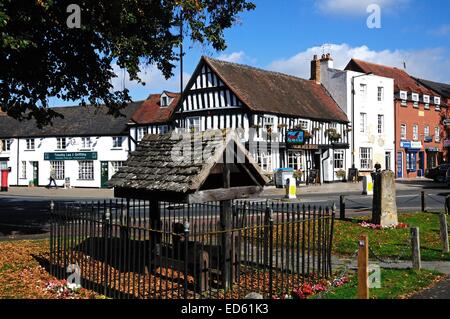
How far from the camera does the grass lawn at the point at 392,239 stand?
11.0 m

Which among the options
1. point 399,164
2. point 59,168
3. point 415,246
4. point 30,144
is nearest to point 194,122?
point 59,168

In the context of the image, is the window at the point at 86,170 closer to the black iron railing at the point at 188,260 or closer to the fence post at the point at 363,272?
the black iron railing at the point at 188,260

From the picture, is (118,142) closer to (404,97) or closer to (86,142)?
(86,142)

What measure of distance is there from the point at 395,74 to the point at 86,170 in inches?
1351

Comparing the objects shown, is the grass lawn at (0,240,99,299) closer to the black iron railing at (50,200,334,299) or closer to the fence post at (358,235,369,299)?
the black iron railing at (50,200,334,299)

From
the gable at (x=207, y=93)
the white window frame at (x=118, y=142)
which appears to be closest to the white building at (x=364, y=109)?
the gable at (x=207, y=93)

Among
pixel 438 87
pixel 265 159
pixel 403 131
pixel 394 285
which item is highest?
pixel 438 87

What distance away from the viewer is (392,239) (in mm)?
12695

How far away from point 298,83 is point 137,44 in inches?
1211

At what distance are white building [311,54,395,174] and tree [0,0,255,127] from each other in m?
29.4

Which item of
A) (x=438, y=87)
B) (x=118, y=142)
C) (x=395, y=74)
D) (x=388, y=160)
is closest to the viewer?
(x=118, y=142)

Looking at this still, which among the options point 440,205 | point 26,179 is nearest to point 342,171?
point 440,205

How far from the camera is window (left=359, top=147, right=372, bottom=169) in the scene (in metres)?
42.9

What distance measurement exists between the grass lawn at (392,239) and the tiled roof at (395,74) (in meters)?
34.1
